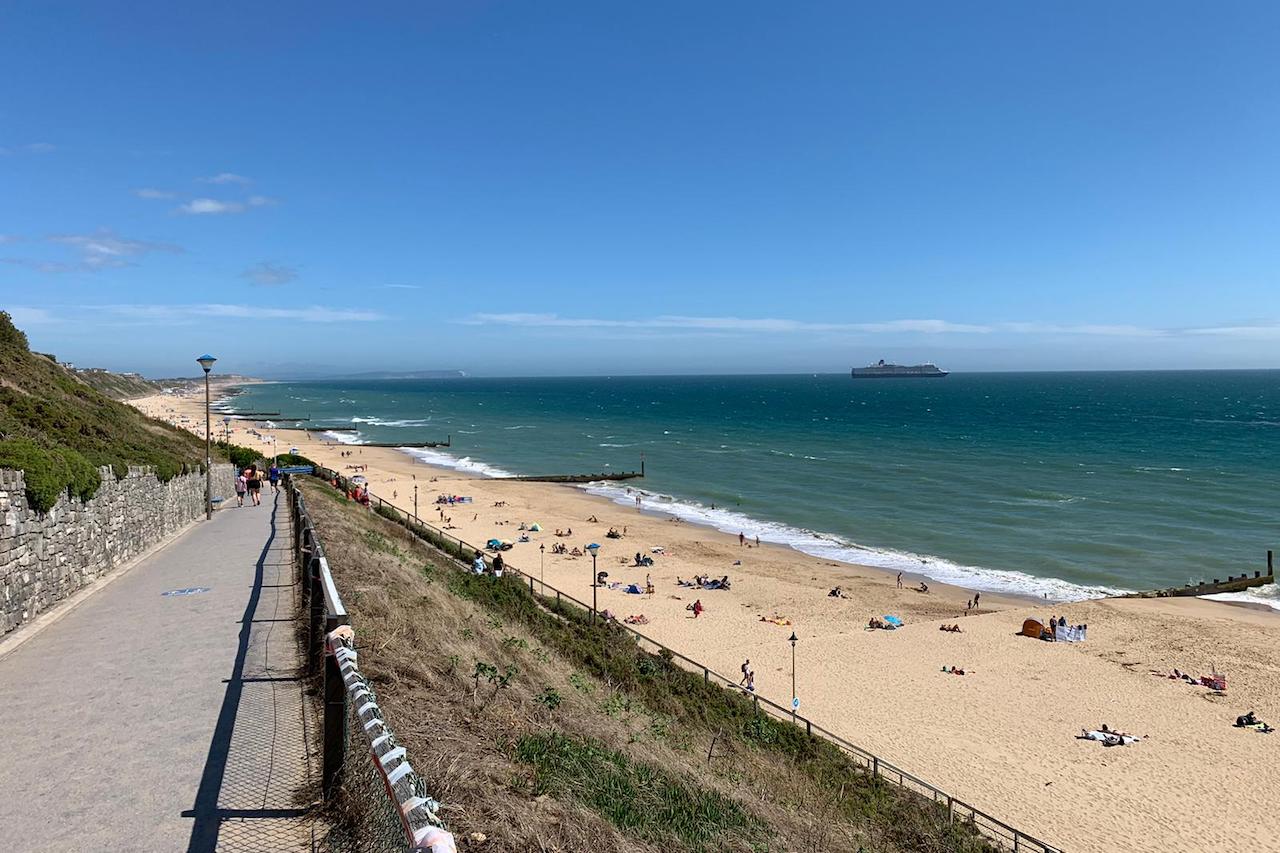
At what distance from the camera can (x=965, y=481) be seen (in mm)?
58344

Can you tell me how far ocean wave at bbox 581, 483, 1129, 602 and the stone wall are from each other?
98.4 feet

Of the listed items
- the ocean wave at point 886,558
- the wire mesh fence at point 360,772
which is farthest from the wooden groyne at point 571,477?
the wire mesh fence at point 360,772

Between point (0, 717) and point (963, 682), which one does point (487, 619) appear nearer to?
point (0, 717)

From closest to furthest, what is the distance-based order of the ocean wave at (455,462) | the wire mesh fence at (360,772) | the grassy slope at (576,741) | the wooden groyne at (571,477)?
1. the wire mesh fence at (360,772)
2. the grassy slope at (576,741)
3. the wooden groyne at (571,477)
4. the ocean wave at (455,462)

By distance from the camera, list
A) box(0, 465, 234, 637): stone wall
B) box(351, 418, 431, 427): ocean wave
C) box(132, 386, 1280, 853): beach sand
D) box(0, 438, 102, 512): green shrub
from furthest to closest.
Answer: box(351, 418, 431, 427): ocean wave
box(132, 386, 1280, 853): beach sand
box(0, 438, 102, 512): green shrub
box(0, 465, 234, 637): stone wall

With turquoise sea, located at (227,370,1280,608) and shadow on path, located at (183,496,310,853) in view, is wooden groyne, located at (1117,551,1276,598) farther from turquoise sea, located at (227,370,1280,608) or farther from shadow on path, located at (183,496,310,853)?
shadow on path, located at (183,496,310,853)

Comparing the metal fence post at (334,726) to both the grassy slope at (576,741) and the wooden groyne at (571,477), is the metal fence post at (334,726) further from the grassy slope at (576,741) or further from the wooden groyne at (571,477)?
the wooden groyne at (571,477)

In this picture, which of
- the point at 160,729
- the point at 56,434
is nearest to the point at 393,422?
the point at 56,434

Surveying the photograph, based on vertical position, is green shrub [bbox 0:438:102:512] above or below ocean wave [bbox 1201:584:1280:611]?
above

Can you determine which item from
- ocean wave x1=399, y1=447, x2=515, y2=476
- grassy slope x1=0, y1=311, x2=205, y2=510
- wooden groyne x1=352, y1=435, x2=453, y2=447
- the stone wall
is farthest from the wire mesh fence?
wooden groyne x1=352, y1=435, x2=453, y2=447

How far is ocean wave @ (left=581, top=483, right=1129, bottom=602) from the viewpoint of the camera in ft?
105

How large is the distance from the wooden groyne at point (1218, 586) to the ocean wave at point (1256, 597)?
0.25 metres

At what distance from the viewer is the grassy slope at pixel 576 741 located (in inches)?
203

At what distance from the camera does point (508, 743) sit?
636cm
